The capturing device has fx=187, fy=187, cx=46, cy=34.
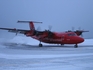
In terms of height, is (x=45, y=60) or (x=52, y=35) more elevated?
(x=52, y=35)

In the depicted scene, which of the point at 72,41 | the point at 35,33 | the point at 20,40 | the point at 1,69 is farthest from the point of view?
the point at 20,40

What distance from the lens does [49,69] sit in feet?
27.5

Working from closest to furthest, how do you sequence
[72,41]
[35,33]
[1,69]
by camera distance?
[1,69] → [72,41] → [35,33]

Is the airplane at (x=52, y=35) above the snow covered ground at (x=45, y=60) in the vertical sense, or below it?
above

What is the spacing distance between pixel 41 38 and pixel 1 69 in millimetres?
24292

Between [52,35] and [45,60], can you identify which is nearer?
[45,60]

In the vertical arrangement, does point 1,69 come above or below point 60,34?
below

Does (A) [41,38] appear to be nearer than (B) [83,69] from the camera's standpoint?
No

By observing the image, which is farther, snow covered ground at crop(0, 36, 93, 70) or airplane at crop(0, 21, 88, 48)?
airplane at crop(0, 21, 88, 48)

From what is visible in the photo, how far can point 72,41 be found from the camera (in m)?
29.1

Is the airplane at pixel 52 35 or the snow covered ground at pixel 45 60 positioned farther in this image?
the airplane at pixel 52 35

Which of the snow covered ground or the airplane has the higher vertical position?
the airplane

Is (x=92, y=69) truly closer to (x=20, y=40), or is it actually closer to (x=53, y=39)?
(x=53, y=39)

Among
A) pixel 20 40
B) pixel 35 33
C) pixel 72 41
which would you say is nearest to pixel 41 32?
pixel 35 33
